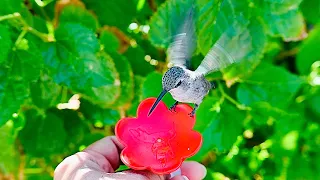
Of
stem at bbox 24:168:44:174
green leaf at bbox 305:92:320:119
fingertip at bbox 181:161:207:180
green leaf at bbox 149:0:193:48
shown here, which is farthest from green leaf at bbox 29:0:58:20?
green leaf at bbox 305:92:320:119

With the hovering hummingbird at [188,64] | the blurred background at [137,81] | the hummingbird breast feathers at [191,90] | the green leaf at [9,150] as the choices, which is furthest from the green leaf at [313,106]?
the green leaf at [9,150]

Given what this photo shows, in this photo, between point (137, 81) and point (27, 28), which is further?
point (137, 81)

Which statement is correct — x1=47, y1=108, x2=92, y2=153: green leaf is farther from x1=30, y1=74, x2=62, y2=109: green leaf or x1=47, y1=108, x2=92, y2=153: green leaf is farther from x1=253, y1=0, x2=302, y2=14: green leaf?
x1=253, y1=0, x2=302, y2=14: green leaf

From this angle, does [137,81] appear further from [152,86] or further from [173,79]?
[173,79]

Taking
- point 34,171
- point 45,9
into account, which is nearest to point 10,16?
point 45,9

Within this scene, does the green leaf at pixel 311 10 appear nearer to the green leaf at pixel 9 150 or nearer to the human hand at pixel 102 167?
the human hand at pixel 102 167
